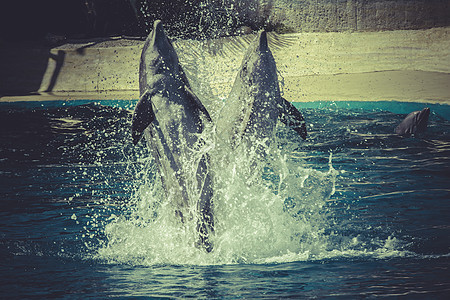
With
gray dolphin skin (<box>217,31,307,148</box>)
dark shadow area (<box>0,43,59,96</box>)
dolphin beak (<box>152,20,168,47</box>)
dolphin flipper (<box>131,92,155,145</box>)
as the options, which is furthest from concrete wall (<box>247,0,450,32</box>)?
dolphin flipper (<box>131,92,155,145</box>)

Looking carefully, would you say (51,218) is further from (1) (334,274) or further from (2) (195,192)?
(1) (334,274)

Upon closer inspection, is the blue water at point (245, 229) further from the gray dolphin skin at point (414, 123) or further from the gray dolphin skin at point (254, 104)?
the gray dolphin skin at point (414, 123)

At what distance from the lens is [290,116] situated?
19.7 ft

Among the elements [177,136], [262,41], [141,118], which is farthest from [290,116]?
[141,118]

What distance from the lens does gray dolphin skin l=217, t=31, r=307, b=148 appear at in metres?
5.59

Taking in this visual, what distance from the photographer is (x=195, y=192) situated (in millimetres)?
4988

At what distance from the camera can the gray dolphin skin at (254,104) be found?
18.3ft

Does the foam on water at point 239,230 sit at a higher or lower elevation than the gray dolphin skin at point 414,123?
lower

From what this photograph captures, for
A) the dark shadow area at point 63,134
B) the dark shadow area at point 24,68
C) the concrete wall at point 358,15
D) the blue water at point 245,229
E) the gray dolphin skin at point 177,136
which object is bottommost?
the blue water at point 245,229

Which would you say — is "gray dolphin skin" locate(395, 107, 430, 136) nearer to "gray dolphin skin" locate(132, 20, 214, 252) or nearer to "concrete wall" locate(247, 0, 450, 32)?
"gray dolphin skin" locate(132, 20, 214, 252)

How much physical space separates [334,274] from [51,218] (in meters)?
3.55

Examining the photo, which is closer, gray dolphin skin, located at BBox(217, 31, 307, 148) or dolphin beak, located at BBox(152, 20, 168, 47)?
dolphin beak, located at BBox(152, 20, 168, 47)

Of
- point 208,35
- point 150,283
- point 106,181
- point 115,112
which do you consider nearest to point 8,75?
point 115,112

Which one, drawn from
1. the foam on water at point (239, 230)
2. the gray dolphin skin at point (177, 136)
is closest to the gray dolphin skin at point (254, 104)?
the foam on water at point (239, 230)
